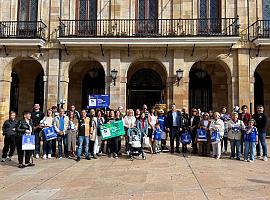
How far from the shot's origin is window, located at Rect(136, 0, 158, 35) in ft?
48.4

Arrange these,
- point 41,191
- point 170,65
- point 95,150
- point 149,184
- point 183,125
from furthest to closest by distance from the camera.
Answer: point 170,65 → point 183,125 → point 95,150 → point 149,184 → point 41,191

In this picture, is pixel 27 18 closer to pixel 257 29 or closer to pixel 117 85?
pixel 117 85

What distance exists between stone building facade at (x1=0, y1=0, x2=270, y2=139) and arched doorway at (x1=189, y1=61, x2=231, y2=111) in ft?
6.03


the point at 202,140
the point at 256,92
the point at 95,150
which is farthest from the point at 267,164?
the point at 256,92

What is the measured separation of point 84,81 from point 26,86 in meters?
3.41

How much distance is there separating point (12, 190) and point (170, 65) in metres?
10.2

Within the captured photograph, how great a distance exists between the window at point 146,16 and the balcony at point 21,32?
476 cm

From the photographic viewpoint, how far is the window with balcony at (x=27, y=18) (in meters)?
15.0

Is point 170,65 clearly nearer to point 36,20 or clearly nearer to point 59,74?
point 59,74

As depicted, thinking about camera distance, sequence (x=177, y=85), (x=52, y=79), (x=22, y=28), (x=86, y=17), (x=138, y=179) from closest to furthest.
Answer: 1. (x=138, y=179)
2. (x=177, y=85)
3. (x=52, y=79)
4. (x=22, y=28)
5. (x=86, y=17)

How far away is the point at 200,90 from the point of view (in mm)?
17047

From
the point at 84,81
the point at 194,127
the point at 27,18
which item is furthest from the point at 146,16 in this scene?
the point at 194,127

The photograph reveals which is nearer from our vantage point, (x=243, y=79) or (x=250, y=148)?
(x=250, y=148)

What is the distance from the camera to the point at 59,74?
14781mm
